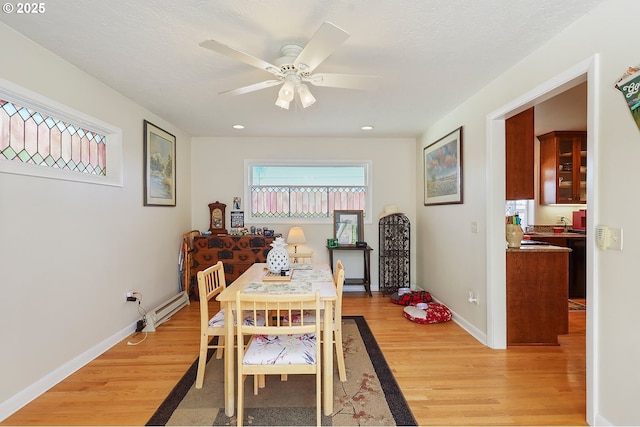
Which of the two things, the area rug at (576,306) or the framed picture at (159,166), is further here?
the area rug at (576,306)

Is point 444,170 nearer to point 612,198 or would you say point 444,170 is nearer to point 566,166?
point 612,198

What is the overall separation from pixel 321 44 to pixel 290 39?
1.70 feet

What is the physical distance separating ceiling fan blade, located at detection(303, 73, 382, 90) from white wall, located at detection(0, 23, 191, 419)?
192 cm

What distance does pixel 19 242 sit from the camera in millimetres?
1992

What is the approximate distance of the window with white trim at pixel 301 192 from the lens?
4836 mm

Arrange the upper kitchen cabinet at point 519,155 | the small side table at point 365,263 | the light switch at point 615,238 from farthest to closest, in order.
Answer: the small side table at point 365,263 → the upper kitchen cabinet at point 519,155 → the light switch at point 615,238

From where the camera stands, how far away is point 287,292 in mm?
2057

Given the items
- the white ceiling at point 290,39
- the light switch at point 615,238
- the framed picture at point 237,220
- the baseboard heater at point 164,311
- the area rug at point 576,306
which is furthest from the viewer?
the framed picture at point 237,220

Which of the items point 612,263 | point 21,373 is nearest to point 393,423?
point 612,263

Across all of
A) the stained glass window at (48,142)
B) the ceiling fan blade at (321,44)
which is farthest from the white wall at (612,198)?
the stained glass window at (48,142)

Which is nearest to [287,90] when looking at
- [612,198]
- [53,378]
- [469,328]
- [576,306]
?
[612,198]

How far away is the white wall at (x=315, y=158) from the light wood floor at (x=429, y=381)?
1.87m

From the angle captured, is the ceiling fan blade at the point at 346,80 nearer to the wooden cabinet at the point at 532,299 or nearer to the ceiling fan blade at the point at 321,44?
the ceiling fan blade at the point at 321,44

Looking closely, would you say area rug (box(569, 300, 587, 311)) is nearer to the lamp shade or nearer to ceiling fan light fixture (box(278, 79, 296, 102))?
the lamp shade
